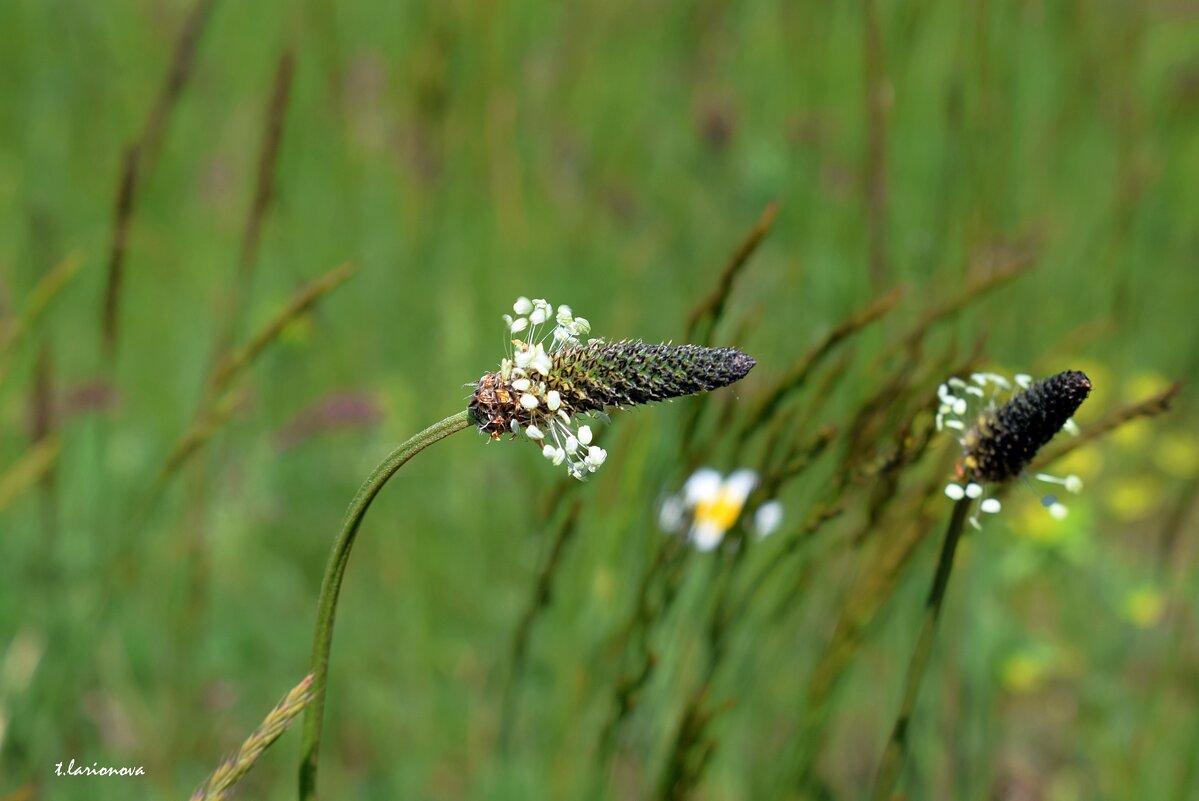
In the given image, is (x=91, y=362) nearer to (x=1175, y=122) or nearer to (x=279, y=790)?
(x=279, y=790)

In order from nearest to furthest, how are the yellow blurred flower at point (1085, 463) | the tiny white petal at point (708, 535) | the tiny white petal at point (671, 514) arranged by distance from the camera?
the tiny white petal at point (671, 514) → the tiny white petal at point (708, 535) → the yellow blurred flower at point (1085, 463)

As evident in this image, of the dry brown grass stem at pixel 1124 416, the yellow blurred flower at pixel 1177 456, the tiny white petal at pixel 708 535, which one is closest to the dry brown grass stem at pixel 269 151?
the tiny white petal at pixel 708 535

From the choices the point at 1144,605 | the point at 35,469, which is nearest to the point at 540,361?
the point at 35,469

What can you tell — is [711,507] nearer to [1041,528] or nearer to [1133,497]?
[1041,528]

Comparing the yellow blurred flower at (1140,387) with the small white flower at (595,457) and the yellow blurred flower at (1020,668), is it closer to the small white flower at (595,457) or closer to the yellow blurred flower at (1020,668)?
the yellow blurred flower at (1020,668)

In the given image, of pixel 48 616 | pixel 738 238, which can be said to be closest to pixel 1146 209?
pixel 738 238
